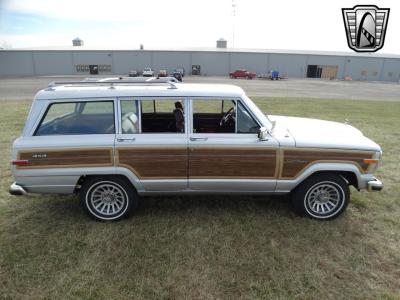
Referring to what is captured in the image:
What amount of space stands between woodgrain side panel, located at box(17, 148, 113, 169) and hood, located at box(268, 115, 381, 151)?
2.58 meters

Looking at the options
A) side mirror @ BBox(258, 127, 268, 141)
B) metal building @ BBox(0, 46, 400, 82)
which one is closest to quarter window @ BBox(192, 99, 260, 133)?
side mirror @ BBox(258, 127, 268, 141)

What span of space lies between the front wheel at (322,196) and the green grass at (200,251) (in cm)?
15

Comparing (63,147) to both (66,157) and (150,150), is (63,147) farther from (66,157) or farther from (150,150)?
(150,150)

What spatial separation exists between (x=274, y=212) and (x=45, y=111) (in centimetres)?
352

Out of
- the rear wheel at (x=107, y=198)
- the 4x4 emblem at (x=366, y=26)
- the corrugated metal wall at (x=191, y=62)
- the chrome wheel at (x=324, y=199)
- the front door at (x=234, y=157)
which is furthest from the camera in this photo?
the corrugated metal wall at (x=191, y=62)

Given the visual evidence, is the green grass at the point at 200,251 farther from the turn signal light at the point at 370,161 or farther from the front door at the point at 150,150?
the turn signal light at the point at 370,161

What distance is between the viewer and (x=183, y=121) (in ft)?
13.3

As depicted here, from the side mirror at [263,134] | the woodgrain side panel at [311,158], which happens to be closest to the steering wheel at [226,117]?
the side mirror at [263,134]

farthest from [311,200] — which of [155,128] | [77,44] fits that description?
[77,44]

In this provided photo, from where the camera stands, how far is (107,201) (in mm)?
4094

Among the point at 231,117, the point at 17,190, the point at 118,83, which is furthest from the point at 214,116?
the point at 17,190

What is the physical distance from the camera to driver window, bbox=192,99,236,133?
13.0 feet

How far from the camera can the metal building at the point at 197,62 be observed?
2044 inches

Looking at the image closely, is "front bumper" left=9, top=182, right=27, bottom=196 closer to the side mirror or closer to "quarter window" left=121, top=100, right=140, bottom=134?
"quarter window" left=121, top=100, right=140, bottom=134
